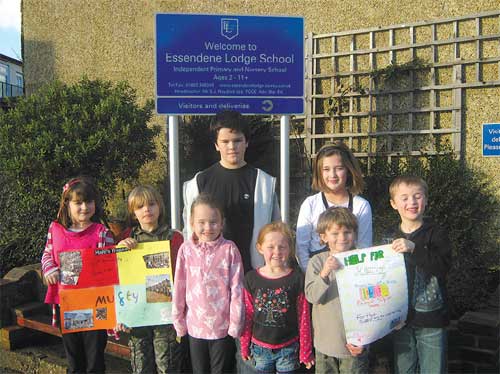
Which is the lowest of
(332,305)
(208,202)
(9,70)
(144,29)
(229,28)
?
(332,305)

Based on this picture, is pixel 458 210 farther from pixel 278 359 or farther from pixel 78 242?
pixel 78 242

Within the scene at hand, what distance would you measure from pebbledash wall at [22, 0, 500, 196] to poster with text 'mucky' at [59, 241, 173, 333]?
4.85 metres

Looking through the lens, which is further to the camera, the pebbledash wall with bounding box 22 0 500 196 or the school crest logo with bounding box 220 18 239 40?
the pebbledash wall with bounding box 22 0 500 196

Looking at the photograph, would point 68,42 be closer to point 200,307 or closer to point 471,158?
point 471,158

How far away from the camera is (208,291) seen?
2680mm

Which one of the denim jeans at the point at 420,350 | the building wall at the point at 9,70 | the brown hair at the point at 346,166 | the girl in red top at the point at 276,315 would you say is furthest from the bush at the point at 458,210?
the building wall at the point at 9,70

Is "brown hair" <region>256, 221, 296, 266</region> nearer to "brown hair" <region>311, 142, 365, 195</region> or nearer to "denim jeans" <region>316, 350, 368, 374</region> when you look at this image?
"brown hair" <region>311, 142, 365, 195</region>

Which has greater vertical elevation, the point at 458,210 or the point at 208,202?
the point at 208,202

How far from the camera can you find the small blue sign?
601 centimetres

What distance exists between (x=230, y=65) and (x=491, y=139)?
154 inches

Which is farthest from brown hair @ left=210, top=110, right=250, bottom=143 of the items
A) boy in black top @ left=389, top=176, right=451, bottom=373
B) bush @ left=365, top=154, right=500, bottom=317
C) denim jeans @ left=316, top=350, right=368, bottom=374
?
bush @ left=365, top=154, right=500, bottom=317

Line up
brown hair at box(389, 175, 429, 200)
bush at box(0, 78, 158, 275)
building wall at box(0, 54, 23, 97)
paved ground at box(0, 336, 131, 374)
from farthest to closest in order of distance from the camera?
building wall at box(0, 54, 23, 97) < bush at box(0, 78, 158, 275) < paved ground at box(0, 336, 131, 374) < brown hair at box(389, 175, 429, 200)

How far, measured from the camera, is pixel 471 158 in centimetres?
618

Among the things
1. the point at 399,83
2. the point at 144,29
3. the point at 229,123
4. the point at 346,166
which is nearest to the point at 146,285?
the point at 229,123
